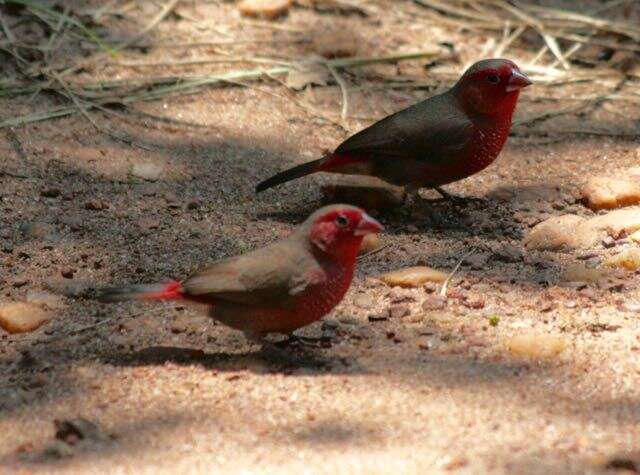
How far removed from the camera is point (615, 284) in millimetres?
5008

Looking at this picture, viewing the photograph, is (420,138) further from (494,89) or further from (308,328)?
(308,328)

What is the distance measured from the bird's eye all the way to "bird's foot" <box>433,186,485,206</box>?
72.2 inches

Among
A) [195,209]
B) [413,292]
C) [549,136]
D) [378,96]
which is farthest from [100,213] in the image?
[549,136]

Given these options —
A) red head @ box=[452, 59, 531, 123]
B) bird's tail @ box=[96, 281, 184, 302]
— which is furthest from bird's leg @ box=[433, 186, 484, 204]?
bird's tail @ box=[96, 281, 184, 302]

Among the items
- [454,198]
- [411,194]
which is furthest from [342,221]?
[454,198]

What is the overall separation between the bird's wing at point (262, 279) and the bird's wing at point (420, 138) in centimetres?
165

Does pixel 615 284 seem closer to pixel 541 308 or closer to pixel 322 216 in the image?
pixel 541 308

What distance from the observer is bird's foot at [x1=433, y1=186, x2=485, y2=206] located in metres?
6.12

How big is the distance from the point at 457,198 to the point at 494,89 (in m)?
0.57

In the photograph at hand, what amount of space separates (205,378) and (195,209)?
5.74 ft

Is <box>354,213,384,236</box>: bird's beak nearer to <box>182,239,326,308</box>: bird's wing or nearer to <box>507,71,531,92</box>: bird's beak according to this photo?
<box>182,239,326,308</box>: bird's wing

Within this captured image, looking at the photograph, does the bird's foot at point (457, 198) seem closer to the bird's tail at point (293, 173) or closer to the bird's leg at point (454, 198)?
the bird's leg at point (454, 198)

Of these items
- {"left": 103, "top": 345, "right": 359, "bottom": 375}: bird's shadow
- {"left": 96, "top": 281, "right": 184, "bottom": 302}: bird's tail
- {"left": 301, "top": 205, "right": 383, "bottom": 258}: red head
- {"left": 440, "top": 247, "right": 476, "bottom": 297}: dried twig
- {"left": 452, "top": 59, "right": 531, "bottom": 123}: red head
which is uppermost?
{"left": 452, "top": 59, "right": 531, "bottom": 123}: red head

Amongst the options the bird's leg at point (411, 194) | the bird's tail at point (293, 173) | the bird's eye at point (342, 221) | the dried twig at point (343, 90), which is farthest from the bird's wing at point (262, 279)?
the dried twig at point (343, 90)
